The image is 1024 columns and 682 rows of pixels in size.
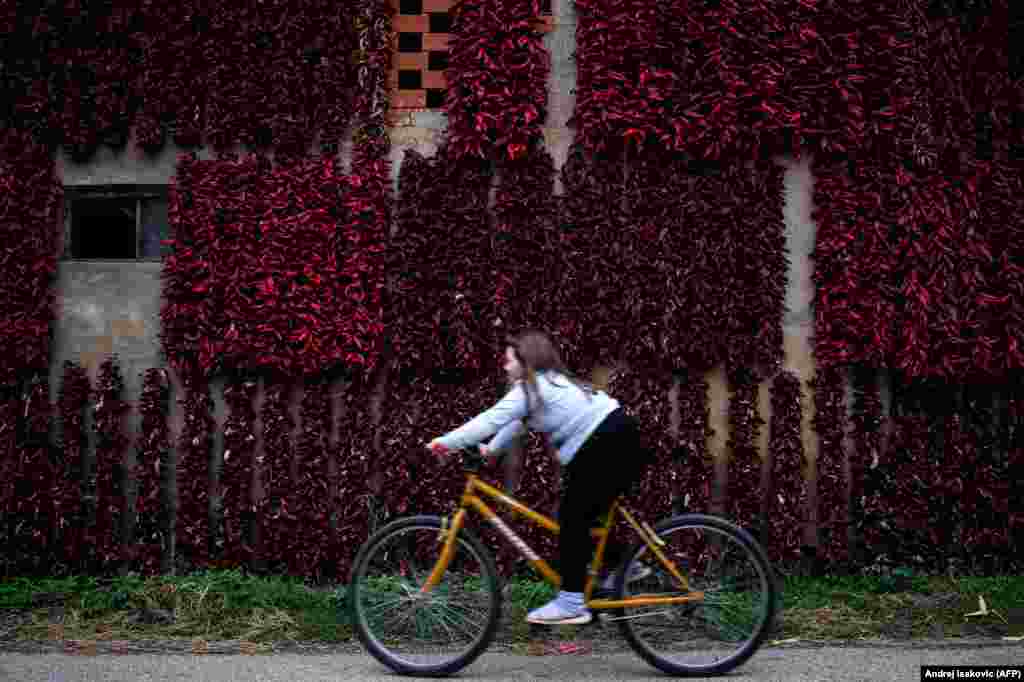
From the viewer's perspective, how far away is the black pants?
530 cm

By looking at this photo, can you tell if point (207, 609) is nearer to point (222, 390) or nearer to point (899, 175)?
point (222, 390)

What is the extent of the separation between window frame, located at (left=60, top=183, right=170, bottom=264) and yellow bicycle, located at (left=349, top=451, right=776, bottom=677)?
12.4 ft

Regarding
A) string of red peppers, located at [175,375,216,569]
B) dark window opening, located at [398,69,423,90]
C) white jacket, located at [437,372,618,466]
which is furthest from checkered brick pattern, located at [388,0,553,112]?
white jacket, located at [437,372,618,466]

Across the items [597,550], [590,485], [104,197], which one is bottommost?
[597,550]

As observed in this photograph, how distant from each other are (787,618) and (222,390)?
440cm

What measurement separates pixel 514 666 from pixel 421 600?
636 mm

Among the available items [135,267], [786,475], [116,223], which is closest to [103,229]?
[116,223]

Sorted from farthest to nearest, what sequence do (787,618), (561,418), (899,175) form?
(899,175)
(787,618)
(561,418)

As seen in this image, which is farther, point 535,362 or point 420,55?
point 420,55

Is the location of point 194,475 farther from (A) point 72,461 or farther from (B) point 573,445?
(B) point 573,445

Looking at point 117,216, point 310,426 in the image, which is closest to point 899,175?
point 310,426

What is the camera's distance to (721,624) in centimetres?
542

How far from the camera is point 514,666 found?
5562mm

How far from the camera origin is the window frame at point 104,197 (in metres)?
7.95
